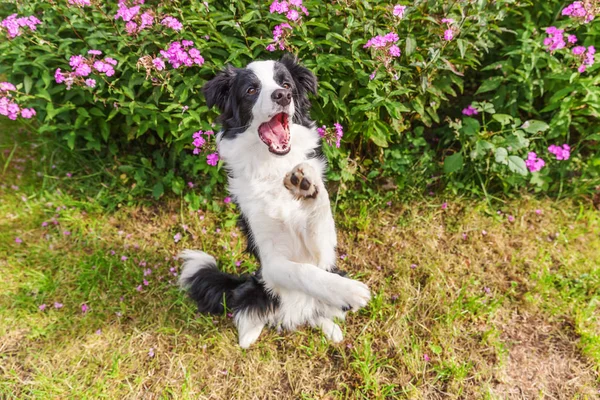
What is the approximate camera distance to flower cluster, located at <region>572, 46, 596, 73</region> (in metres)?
2.79

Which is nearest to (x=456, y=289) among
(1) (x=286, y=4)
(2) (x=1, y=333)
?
(1) (x=286, y=4)

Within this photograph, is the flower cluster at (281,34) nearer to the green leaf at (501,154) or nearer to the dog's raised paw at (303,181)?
the dog's raised paw at (303,181)

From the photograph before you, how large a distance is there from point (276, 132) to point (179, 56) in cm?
96

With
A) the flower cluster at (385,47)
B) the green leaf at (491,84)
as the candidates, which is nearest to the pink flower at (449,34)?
the flower cluster at (385,47)

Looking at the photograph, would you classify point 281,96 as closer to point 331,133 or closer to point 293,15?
point 293,15

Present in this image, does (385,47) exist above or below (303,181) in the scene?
above

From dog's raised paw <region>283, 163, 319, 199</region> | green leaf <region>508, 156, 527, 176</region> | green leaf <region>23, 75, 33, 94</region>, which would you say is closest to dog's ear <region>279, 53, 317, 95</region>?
dog's raised paw <region>283, 163, 319, 199</region>

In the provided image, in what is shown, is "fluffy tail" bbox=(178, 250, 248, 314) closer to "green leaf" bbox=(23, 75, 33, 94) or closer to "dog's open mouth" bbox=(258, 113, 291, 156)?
"dog's open mouth" bbox=(258, 113, 291, 156)

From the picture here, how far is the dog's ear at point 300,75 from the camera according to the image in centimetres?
256

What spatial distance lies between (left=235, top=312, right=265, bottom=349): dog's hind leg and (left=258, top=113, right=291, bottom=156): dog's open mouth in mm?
1314

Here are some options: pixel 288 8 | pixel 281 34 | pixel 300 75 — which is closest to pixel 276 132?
pixel 300 75

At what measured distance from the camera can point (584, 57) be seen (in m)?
2.83

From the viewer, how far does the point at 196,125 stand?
310 cm

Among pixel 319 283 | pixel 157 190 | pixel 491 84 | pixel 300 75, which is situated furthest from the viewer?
pixel 157 190
